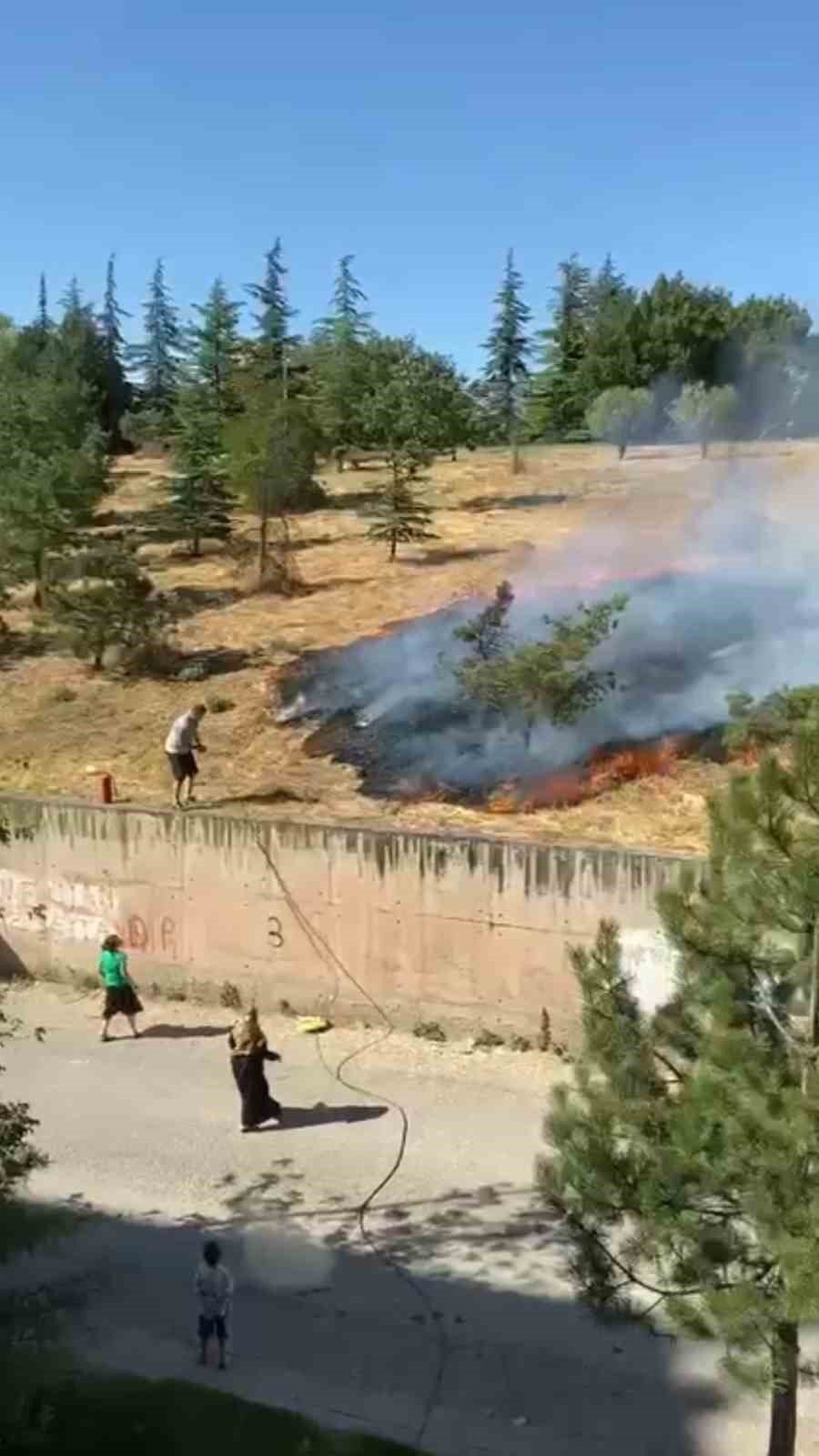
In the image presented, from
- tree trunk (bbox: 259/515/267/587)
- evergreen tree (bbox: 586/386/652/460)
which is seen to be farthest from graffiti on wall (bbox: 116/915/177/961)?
evergreen tree (bbox: 586/386/652/460)

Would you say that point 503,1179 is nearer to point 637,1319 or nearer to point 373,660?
point 637,1319

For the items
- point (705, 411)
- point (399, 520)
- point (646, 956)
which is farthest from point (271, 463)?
point (705, 411)

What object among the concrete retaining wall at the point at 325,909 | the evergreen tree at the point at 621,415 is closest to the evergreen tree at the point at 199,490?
the concrete retaining wall at the point at 325,909

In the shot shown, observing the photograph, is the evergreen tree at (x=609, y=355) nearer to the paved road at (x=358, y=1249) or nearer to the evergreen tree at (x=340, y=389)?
the evergreen tree at (x=340, y=389)

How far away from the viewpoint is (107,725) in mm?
20812

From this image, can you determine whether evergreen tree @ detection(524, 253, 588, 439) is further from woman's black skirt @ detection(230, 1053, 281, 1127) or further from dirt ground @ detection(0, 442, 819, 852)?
woman's black skirt @ detection(230, 1053, 281, 1127)

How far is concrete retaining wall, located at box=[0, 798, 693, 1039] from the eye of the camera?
1359cm

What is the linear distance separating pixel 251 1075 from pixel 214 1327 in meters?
3.47

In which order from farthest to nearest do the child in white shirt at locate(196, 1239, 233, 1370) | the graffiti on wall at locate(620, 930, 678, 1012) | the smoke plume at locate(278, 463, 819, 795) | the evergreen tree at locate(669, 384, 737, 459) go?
the evergreen tree at locate(669, 384, 737, 459)
the smoke plume at locate(278, 463, 819, 795)
the graffiti on wall at locate(620, 930, 678, 1012)
the child in white shirt at locate(196, 1239, 233, 1370)

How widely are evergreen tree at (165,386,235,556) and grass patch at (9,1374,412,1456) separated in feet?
82.4

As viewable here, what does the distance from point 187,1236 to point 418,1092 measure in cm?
312

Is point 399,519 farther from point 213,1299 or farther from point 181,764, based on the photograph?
point 213,1299

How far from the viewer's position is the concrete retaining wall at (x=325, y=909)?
1359 cm

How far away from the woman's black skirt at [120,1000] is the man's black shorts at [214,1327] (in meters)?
5.92
